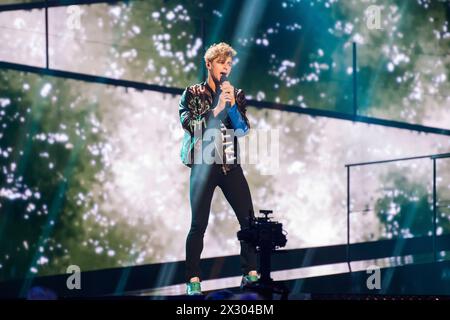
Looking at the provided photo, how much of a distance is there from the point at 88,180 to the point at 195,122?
2447 mm

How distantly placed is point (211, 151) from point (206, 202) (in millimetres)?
285

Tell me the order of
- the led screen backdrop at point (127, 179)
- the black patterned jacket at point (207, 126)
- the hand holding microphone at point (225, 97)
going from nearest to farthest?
the hand holding microphone at point (225, 97) → the black patterned jacket at point (207, 126) → the led screen backdrop at point (127, 179)

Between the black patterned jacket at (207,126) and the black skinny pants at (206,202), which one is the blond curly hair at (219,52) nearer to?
the black patterned jacket at (207,126)

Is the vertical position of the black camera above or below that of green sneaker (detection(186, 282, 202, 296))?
above

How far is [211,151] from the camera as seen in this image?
402 cm

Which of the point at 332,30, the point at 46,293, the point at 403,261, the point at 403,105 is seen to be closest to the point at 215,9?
the point at 332,30

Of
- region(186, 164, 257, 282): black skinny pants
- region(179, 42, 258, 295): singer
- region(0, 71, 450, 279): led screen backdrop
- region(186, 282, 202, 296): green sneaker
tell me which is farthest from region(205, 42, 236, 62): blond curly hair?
region(0, 71, 450, 279): led screen backdrop

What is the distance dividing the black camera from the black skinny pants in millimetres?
332

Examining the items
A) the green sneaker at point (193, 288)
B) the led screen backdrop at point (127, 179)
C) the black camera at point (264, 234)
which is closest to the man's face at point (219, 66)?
the black camera at point (264, 234)

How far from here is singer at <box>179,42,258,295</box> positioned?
4.00 metres

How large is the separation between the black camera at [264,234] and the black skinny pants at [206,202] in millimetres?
332

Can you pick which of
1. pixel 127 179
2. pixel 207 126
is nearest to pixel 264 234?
pixel 207 126

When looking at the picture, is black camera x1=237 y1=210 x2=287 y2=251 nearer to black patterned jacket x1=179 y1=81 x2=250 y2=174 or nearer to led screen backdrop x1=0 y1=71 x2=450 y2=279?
black patterned jacket x1=179 y1=81 x2=250 y2=174

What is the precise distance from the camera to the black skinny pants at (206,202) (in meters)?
4.00
